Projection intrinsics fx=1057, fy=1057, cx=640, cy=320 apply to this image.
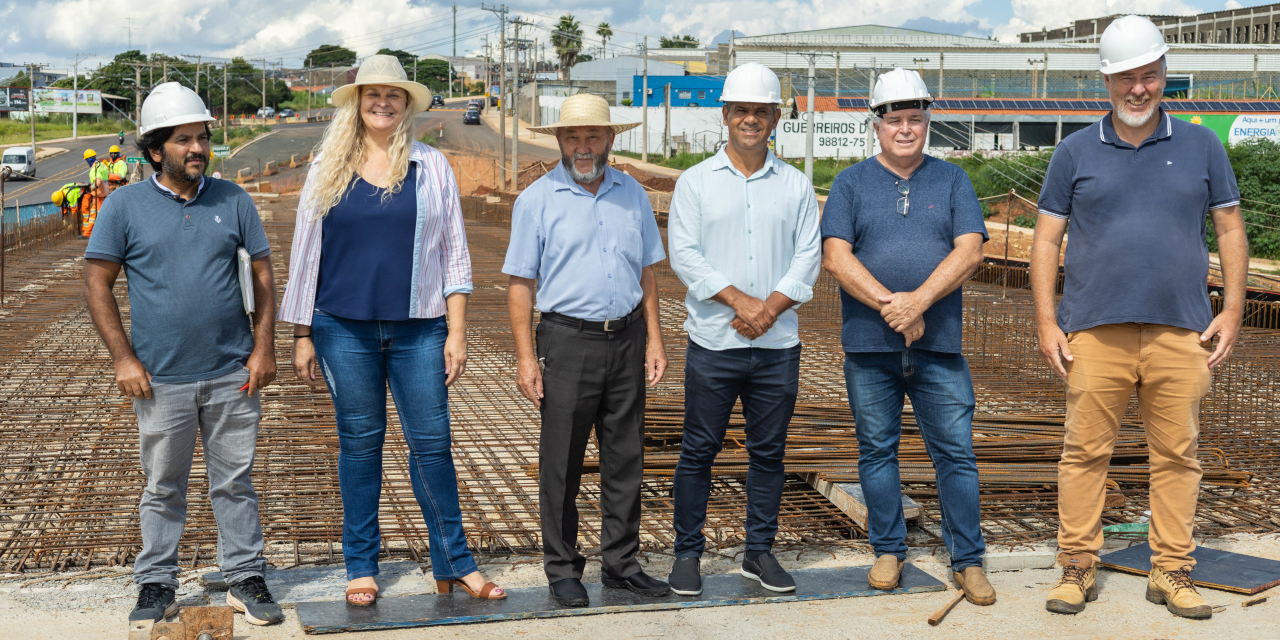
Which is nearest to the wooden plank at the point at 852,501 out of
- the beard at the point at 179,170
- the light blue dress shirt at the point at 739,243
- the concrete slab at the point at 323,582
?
the light blue dress shirt at the point at 739,243

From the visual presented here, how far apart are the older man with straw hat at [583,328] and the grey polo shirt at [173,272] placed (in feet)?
2.93

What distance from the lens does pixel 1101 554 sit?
3992mm

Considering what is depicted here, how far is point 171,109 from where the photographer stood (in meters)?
3.22

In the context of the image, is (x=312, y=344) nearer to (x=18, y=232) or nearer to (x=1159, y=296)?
(x=1159, y=296)

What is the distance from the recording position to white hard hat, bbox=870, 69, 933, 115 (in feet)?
11.6

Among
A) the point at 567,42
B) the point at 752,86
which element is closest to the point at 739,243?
the point at 752,86

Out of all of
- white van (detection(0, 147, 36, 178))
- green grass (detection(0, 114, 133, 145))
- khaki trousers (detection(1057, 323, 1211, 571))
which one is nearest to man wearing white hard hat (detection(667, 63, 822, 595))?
khaki trousers (detection(1057, 323, 1211, 571))

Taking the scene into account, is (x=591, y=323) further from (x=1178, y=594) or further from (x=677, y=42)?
(x=677, y=42)

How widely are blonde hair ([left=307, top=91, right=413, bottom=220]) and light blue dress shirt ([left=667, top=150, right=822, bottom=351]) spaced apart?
90 centimetres

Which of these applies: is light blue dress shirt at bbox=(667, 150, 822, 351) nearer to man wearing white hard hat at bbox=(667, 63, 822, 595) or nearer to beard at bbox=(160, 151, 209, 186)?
man wearing white hard hat at bbox=(667, 63, 822, 595)

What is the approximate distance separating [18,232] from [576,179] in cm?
1611

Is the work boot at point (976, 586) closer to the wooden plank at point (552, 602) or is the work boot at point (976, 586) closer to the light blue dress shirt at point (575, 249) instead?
the wooden plank at point (552, 602)

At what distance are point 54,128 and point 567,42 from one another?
149 feet

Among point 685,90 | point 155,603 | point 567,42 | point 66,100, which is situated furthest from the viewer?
point 567,42
